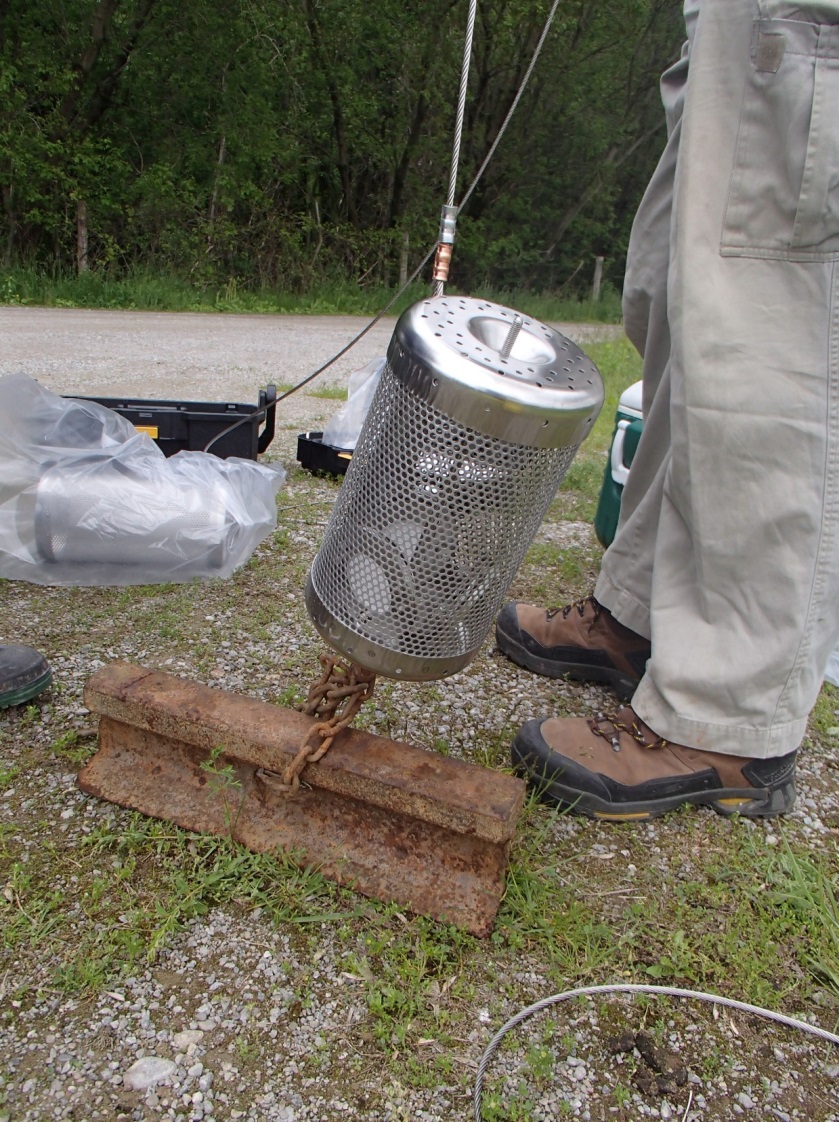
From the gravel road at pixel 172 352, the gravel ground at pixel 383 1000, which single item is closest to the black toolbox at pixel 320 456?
the gravel road at pixel 172 352

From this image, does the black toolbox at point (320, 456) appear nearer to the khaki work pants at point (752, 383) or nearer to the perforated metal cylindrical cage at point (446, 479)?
the khaki work pants at point (752, 383)

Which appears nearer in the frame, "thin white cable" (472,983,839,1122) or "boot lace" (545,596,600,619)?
"thin white cable" (472,983,839,1122)

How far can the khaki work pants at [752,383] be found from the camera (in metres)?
1.47

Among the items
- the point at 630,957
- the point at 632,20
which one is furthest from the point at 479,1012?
the point at 632,20

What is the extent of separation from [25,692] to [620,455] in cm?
181

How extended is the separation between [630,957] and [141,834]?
2.81 ft

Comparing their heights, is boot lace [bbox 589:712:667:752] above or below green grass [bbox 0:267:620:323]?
A: above

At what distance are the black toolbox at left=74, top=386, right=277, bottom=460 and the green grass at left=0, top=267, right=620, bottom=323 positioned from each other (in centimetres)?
796

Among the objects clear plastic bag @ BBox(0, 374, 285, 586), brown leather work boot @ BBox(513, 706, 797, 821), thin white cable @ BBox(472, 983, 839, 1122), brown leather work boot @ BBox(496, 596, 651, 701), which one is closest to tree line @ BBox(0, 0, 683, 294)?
clear plastic bag @ BBox(0, 374, 285, 586)

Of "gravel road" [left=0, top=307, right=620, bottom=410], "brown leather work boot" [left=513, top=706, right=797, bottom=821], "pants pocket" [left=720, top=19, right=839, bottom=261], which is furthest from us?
"gravel road" [left=0, top=307, right=620, bottom=410]

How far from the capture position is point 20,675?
1.85 meters

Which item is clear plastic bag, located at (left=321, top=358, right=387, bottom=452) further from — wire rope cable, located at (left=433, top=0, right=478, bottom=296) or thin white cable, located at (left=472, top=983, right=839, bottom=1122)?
thin white cable, located at (left=472, top=983, right=839, bottom=1122)

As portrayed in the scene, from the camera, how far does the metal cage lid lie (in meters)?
1.17

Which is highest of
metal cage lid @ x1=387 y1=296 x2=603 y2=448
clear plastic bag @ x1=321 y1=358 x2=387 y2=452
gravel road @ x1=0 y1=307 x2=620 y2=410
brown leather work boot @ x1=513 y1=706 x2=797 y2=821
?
metal cage lid @ x1=387 y1=296 x2=603 y2=448
